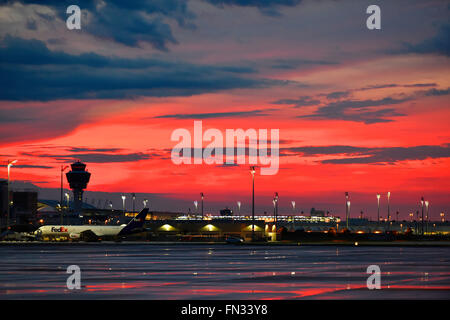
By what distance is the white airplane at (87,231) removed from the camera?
134250 millimetres

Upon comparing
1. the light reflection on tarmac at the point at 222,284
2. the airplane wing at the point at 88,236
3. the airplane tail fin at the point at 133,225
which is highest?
the light reflection on tarmac at the point at 222,284

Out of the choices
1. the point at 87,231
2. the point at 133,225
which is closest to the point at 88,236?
the point at 87,231

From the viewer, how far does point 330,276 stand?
37.8m

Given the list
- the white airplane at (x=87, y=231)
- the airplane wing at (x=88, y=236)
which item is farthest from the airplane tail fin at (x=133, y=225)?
the airplane wing at (x=88, y=236)

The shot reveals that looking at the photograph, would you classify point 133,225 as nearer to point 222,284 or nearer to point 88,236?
point 88,236

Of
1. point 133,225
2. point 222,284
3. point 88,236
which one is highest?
point 222,284

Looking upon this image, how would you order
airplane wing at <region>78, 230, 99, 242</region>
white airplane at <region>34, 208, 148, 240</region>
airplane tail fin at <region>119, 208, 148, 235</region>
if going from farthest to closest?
airplane tail fin at <region>119, 208, 148, 235</region> < white airplane at <region>34, 208, 148, 240</region> < airplane wing at <region>78, 230, 99, 242</region>

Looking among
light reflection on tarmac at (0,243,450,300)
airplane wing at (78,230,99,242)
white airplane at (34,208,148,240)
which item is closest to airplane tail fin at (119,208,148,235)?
white airplane at (34,208,148,240)

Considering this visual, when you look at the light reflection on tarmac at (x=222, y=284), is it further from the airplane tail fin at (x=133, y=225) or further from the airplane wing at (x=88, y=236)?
the airplane tail fin at (x=133, y=225)

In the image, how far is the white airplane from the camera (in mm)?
134250

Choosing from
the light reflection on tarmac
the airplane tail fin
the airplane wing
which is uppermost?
the light reflection on tarmac

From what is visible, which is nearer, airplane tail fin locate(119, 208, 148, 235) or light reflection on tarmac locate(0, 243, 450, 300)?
light reflection on tarmac locate(0, 243, 450, 300)

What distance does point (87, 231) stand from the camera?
134 metres

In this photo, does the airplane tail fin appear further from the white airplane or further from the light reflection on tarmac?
the light reflection on tarmac
